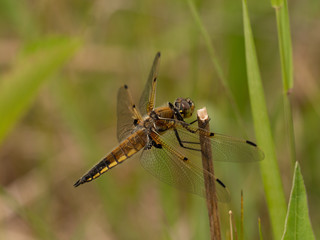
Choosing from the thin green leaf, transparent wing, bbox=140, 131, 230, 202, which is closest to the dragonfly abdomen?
transparent wing, bbox=140, 131, 230, 202

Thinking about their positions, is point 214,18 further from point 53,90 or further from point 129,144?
point 129,144

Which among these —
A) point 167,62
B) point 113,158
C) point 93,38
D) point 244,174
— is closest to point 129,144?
point 113,158

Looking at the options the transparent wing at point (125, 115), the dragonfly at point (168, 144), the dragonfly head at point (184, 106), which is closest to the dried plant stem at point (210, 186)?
the dragonfly at point (168, 144)

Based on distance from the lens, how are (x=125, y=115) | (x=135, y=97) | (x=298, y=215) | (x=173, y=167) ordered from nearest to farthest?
1. (x=298, y=215)
2. (x=173, y=167)
3. (x=125, y=115)
4. (x=135, y=97)

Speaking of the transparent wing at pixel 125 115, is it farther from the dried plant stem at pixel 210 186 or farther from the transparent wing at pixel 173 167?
the dried plant stem at pixel 210 186

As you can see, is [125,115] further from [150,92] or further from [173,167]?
[173,167]

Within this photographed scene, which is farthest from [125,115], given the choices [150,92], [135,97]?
[135,97]
